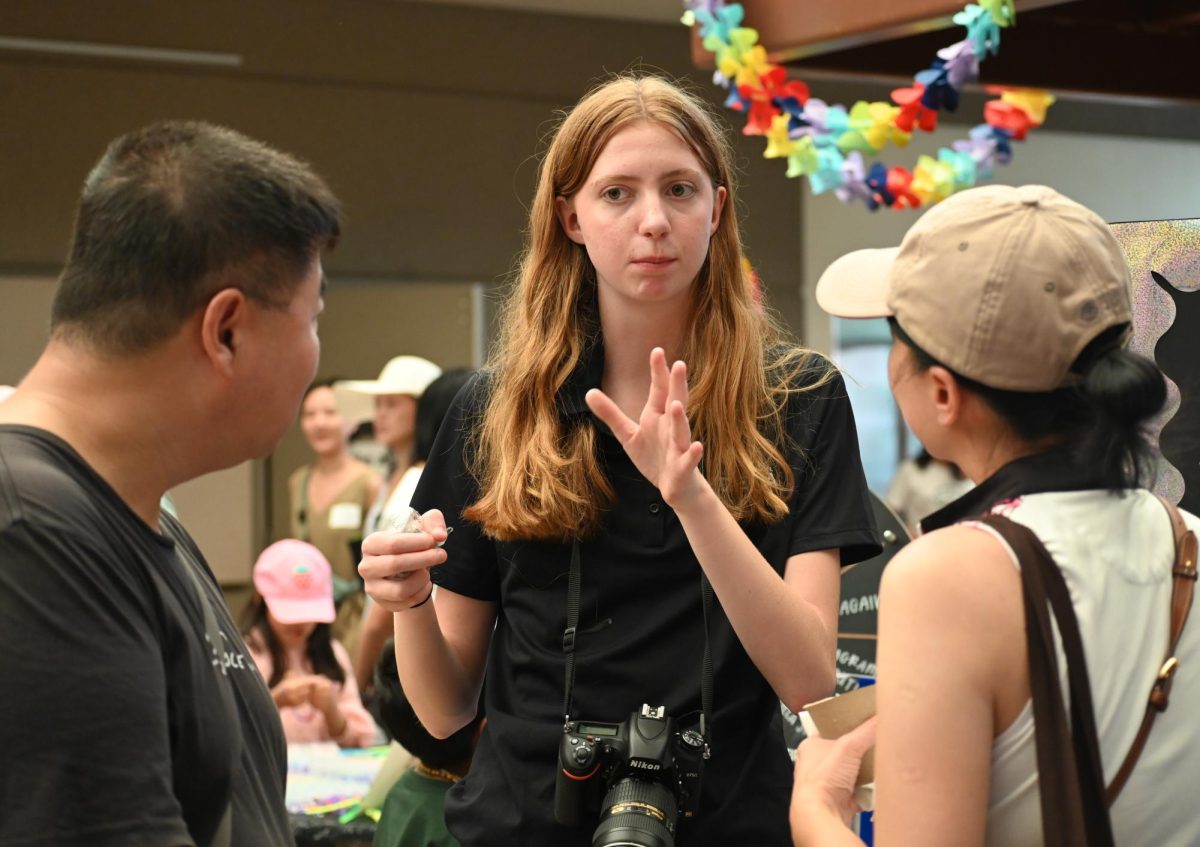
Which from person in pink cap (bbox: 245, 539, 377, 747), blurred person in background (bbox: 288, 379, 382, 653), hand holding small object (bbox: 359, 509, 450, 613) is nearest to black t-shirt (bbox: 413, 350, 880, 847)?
hand holding small object (bbox: 359, 509, 450, 613)

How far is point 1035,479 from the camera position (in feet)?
3.87

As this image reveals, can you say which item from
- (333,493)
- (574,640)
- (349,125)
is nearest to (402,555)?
(574,640)

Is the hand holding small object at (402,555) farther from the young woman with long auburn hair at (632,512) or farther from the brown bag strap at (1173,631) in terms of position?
the brown bag strap at (1173,631)

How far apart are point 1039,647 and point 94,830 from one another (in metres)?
0.70

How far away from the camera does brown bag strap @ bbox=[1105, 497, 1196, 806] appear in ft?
3.74

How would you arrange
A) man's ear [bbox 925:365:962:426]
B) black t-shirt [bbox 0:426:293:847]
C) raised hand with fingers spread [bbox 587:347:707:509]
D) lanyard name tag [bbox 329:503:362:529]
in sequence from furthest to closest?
lanyard name tag [bbox 329:503:362:529] → raised hand with fingers spread [bbox 587:347:707:509] → man's ear [bbox 925:365:962:426] → black t-shirt [bbox 0:426:293:847]

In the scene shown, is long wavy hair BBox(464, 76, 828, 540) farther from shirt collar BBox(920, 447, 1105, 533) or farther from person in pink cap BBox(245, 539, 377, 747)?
person in pink cap BBox(245, 539, 377, 747)

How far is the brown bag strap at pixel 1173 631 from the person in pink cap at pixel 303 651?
128 inches

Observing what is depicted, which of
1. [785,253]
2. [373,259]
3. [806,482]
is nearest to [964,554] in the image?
[806,482]

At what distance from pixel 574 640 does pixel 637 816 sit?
226 mm

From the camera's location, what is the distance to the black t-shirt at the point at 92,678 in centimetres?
95

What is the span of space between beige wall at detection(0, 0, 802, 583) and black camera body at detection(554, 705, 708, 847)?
5783 millimetres

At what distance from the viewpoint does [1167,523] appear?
47.3 inches

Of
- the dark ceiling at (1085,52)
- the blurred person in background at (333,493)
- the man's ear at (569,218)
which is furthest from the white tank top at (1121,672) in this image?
the blurred person in background at (333,493)
